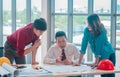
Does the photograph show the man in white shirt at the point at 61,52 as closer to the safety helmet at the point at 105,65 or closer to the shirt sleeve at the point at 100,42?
the shirt sleeve at the point at 100,42

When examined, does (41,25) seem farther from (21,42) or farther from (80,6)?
(80,6)

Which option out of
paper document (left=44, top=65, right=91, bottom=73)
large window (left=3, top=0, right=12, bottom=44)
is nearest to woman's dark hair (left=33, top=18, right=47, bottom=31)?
paper document (left=44, top=65, right=91, bottom=73)

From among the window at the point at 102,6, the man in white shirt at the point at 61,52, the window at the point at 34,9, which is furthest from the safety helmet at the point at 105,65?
the window at the point at 34,9

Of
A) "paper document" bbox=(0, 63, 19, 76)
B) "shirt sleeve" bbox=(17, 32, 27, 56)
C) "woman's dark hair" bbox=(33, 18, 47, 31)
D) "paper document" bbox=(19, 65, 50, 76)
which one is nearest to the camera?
"paper document" bbox=(0, 63, 19, 76)

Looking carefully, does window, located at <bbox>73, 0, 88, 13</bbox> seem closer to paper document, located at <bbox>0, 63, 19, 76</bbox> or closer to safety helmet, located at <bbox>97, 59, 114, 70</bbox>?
safety helmet, located at <bbox>97, 59, 114, 70</bbox>

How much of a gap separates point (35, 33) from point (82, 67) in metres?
0.75

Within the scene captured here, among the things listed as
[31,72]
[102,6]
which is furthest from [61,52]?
[102,6]

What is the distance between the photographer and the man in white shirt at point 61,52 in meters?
3.62

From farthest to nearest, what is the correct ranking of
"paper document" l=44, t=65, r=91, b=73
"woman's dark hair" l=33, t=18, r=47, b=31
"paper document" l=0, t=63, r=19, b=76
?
"woman's dark hair" l=33, t=18, r=47, b=31, "paper document" l=44, t=65, r=91, b=73, "paper document" l=0, t=63, r=19, b=76

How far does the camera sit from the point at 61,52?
3.77m

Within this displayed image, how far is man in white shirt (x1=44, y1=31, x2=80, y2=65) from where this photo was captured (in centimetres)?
362

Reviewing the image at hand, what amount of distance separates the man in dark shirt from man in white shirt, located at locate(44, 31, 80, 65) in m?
0.23

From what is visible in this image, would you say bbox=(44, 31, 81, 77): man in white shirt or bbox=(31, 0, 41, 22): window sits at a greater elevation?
bbox=(31, 0, 41, 22): window

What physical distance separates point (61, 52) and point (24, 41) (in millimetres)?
589
